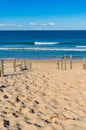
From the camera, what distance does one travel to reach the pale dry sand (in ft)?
21.1

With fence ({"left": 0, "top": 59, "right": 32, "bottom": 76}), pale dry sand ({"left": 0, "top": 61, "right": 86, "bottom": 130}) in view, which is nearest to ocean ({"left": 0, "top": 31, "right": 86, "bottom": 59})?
fence ({"left": 0, "top": 59, "right": 32, "bottom": 76})

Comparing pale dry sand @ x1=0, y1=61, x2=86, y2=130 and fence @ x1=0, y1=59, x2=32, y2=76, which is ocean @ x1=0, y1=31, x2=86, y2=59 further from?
pale dry sand @ x1=0, y1=61, x2=86, y2=130

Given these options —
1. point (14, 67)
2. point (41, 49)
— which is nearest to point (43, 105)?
point (14, 67)

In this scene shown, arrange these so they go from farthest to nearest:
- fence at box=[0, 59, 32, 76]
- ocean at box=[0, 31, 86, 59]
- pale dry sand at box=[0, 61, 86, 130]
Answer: ocean at box=[0, 31, 86, 59] → fence at box=[0, 59, 32, 76] → pale dry sand at box=[0, 61, 86, 130]

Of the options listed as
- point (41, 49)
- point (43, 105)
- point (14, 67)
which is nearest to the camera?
point (43, 105)

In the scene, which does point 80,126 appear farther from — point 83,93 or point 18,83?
point 18,83

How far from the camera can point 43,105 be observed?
8297 mm

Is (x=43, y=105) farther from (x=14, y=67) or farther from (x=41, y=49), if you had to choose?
(x=41, y=49)

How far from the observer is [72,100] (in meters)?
9.28

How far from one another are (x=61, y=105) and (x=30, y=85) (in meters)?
2.95

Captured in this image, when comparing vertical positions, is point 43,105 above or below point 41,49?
below

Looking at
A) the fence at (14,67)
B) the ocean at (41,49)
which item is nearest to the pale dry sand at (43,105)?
the fence at (14,67)

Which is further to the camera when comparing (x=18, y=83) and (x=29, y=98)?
(x=18, y=83)

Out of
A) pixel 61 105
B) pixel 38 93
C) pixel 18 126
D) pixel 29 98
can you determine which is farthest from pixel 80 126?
pixel 38 93
